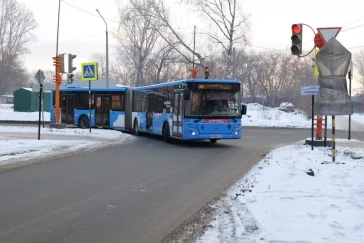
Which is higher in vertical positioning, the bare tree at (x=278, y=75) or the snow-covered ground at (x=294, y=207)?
the bare tree at (x=278, y=75)

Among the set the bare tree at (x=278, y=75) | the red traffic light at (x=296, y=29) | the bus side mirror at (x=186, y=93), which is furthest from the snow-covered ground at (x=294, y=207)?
the bare tree at (x=278, y=75)

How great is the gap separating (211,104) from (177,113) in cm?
166

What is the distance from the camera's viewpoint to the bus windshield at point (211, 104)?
18797 mm

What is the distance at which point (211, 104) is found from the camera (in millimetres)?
18906

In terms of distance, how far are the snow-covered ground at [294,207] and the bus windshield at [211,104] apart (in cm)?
700

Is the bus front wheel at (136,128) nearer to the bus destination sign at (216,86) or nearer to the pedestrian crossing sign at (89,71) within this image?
the pedestrian crossing sign at (89,71)

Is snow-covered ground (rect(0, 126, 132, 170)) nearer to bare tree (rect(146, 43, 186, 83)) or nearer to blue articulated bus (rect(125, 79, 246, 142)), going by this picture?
blue articulated bus (rect(125, 79, 246, 142))

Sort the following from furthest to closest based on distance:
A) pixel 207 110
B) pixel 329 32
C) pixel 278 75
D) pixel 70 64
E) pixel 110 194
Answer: pixel 278 75 < pixel 70 64 < pixel 207 110 < pixel 329 32 < pixel 110 194

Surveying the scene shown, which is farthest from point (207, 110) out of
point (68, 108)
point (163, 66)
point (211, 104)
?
point (163, 66)

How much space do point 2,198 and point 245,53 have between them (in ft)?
231

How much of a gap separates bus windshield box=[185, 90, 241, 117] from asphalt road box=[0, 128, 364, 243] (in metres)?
3.10

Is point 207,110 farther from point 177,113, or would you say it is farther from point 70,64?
point 70,64

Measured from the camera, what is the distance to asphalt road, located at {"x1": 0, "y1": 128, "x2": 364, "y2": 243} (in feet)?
21.2

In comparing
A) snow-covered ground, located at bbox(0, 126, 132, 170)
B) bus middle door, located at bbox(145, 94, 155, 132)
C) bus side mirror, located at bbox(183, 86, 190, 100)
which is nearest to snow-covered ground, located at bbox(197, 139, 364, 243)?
bus side mirror, located at bbox(183, 86, 190, 100)
